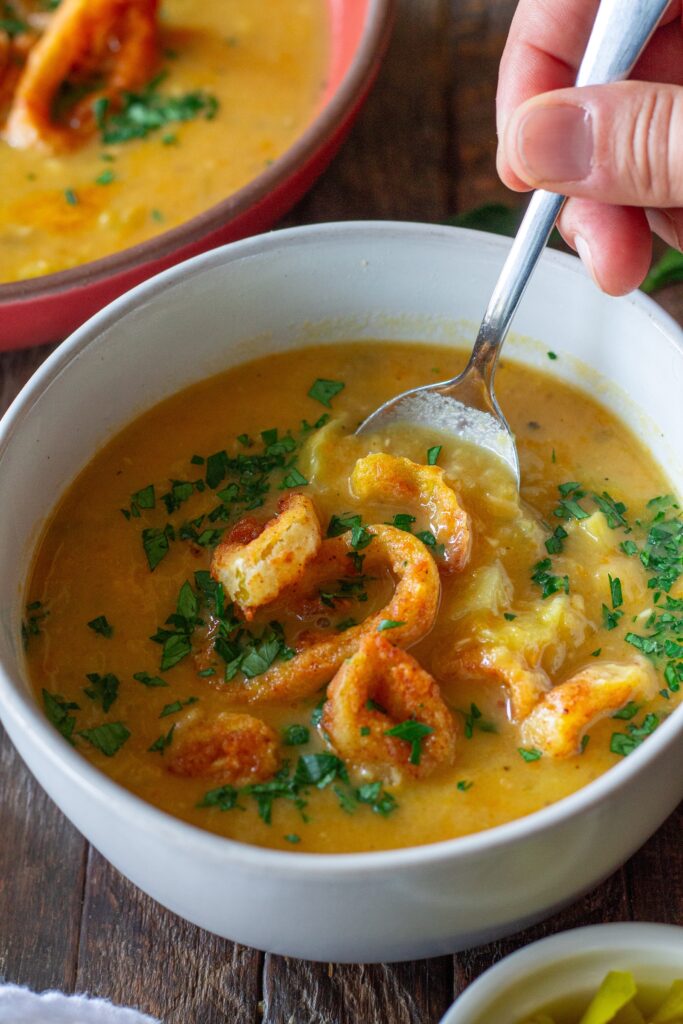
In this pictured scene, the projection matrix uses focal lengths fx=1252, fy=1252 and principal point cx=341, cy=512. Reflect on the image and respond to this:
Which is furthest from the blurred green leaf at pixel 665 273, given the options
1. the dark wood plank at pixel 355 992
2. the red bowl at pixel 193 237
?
the dark wood plank at pixel 355 992

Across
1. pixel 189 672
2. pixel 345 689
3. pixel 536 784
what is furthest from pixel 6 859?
pixel 536 784

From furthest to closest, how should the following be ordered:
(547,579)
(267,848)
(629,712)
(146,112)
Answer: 1. (146,112)
2. (547,579)
3. (629,712)
4. (267,848)

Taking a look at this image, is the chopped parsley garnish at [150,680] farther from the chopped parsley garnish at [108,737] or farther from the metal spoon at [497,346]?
the metal spoon at [497,346]

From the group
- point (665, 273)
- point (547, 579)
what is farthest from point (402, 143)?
point (547, 579)

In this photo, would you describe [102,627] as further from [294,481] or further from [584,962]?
[584,962]

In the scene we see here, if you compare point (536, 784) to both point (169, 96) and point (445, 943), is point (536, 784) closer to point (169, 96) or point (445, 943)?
point (445, 943)

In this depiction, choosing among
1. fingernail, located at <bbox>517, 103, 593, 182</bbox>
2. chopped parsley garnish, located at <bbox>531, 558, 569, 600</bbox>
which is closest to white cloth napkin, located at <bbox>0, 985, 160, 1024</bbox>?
chopped parsley garnish, located at <bbox>531, 558, 569, 600</bbox>
